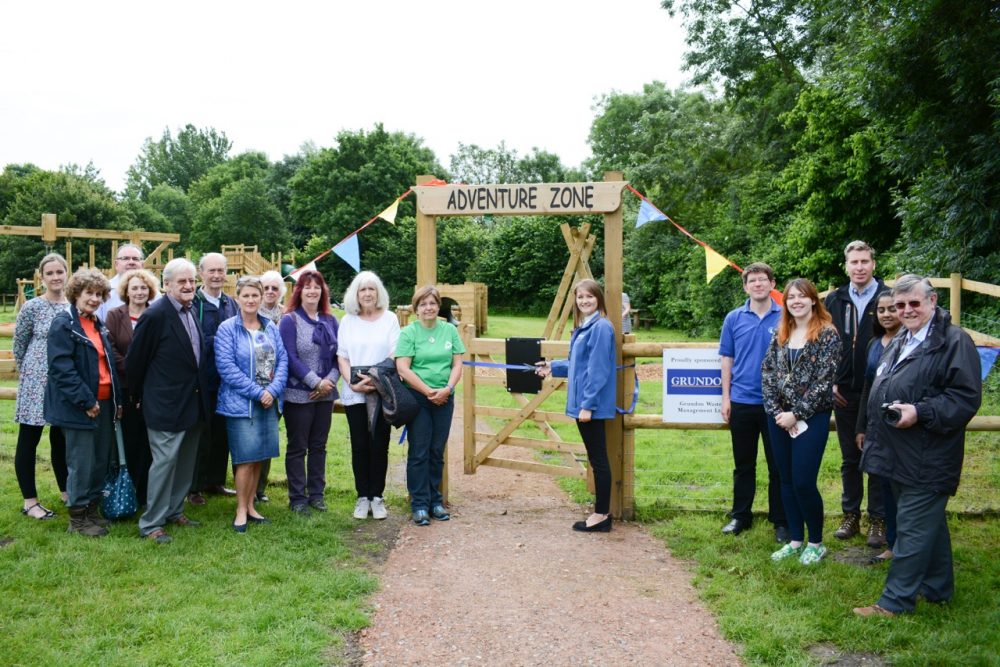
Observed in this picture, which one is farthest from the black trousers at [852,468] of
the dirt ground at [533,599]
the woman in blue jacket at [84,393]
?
the woman in blue jacket at [84,393]

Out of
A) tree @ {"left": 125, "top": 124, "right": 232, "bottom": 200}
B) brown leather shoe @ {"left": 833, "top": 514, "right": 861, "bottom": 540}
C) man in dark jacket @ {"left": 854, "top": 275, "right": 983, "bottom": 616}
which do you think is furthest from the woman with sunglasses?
tree @ {"left": 125, "top": 124, "right": 232, "bottom": 200}

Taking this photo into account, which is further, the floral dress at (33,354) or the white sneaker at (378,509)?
the white sneaker at (378,509)

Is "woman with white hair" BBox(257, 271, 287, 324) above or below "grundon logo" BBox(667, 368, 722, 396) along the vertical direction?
above

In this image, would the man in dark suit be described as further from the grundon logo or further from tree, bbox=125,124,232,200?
tree, bbox=125,124,232,200

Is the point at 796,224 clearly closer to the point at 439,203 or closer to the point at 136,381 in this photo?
the point at 439,203

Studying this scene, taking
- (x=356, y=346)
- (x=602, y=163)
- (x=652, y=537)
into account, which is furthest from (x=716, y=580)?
(x=602, y=163)

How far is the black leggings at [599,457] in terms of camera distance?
18.4 ft

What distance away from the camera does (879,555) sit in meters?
4.94

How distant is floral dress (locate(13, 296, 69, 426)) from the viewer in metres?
5.27

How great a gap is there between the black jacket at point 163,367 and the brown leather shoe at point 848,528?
171 inches

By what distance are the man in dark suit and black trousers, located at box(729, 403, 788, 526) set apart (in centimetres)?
356

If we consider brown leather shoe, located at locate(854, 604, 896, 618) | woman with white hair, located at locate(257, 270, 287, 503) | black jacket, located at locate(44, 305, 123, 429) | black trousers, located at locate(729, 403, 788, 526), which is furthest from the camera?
woman with white hair, located at locate(257, 270, 287, 503)

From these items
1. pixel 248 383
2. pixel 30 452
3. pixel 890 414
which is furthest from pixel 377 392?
pixel 890 414

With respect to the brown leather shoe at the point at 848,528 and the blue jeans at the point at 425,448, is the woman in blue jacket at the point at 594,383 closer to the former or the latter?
the blue jeans at the point at 425,448
